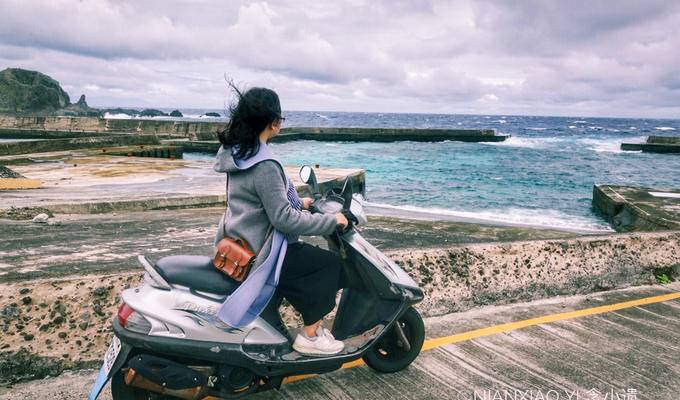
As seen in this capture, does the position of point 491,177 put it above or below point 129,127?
below

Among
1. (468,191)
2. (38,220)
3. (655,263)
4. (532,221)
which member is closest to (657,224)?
(655,263)

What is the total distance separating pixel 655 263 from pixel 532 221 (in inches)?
458

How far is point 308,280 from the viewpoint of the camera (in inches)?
113

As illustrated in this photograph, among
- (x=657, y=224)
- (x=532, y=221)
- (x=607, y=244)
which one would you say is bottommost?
(x=532, y=221)

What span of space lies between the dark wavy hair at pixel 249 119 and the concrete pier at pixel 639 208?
8.51m

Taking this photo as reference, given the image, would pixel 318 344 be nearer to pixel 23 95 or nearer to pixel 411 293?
pixel 411 293

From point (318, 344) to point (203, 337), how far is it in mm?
647

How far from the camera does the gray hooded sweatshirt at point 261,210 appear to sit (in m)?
2.68

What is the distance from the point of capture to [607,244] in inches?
213

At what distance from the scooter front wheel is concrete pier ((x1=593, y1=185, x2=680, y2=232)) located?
24.3 ft

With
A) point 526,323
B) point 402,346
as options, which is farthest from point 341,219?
point 526,323

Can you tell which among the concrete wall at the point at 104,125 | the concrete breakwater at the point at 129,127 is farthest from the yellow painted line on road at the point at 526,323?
the concrete wall at the point at 104,125

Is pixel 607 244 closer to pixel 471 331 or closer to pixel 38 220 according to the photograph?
pixel 471 331

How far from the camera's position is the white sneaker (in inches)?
113
